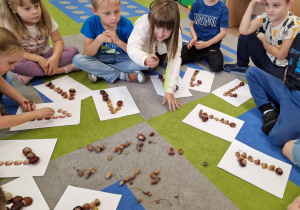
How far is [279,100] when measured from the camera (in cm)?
127

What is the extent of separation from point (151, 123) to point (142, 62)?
14.4 inches

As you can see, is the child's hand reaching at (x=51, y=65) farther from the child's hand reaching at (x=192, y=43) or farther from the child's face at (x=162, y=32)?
the child's hand reaching at (x=192, y=43)

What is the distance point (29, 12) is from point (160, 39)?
0.78 m

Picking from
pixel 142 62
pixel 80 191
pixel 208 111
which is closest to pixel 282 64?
pixel 208 111

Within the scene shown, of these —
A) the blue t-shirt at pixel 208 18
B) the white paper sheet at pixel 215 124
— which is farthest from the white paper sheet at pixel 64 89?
the blue t-shirt at pixel 208 18

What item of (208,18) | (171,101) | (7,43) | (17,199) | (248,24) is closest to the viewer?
(17,199)

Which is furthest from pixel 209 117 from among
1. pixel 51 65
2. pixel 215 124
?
pixel 51 65

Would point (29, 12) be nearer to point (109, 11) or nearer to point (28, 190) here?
point (109, 11)

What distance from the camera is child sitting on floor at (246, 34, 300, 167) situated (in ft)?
3.62

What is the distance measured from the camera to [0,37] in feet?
2.88

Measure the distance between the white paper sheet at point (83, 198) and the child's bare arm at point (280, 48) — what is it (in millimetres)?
1312

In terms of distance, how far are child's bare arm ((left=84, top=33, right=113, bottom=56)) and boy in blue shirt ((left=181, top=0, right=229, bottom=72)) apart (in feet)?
2.27

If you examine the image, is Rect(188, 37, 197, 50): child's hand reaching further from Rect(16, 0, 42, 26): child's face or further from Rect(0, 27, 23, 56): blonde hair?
Rect(0, 27, 23, 56): blonde hair

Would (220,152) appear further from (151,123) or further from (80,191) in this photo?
(80,191)
